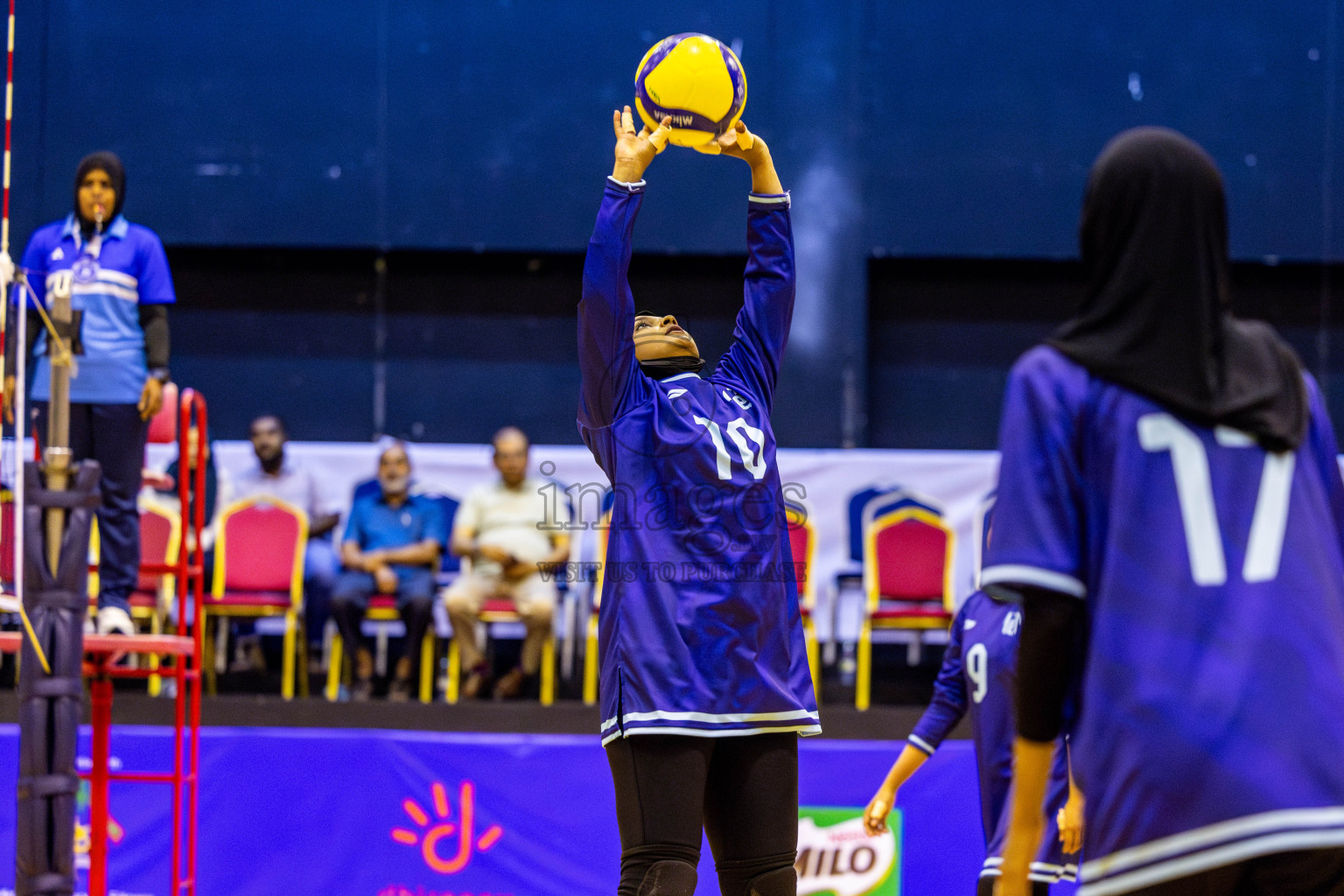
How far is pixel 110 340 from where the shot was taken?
559 cm

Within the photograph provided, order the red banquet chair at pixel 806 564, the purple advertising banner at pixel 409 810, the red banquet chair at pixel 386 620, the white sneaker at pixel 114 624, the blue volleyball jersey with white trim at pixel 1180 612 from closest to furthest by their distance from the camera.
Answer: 1. the blue volleyball jersey with white trim at pixel 1180 612
2. the white sneaker at pixel 114 624
3. the purple advertising banner at pixel 409 810
4. the red banquet chair at pixel 386 620
5. the red banquet chair at pixel 806 564

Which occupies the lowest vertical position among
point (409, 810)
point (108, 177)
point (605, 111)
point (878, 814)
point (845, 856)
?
point (845, 856)

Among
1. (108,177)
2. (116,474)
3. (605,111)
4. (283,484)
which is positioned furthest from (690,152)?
(116,474)

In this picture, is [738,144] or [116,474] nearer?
[738,144]

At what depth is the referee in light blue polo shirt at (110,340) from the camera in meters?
5.39

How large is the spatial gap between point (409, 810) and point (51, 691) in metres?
2.28

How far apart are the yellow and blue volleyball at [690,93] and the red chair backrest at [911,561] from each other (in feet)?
15.1

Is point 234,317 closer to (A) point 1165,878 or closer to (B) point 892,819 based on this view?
(B) point 892,819

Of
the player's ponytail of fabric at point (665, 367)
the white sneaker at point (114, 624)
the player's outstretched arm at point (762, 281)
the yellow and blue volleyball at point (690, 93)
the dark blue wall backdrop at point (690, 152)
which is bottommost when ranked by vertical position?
the white sneaker at point (114, 624)

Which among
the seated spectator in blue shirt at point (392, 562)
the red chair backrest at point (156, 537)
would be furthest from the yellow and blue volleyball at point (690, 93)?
the red chair backrest at point (156, 537)

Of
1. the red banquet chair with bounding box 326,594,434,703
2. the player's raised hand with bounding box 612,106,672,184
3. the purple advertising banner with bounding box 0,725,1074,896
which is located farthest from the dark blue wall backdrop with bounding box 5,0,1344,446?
the player's raised hand with bounding box 612,106,672,184

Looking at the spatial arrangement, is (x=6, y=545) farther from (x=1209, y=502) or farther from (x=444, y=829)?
(x=1209, y=502)

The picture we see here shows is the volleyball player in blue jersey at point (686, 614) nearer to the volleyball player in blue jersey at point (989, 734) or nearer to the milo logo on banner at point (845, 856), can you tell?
the volleyball player in blue jersey at point (989, 734)

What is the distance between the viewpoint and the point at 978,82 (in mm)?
9430
